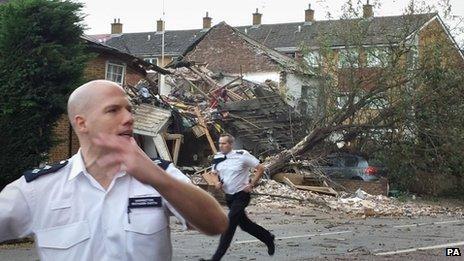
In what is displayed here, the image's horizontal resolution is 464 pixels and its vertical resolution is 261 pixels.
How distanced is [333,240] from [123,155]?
11075mm

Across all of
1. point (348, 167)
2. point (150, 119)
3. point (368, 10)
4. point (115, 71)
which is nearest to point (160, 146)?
point (150, 119)

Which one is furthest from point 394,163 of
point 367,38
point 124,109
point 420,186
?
point 124,109

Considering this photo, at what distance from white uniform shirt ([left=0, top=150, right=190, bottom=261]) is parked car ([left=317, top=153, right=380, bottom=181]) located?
2425 cm

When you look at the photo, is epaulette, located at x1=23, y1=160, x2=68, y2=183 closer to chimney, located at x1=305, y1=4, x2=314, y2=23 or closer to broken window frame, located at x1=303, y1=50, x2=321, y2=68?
broken window frame, located at x1=303, y1=50, x2=321, y2=68

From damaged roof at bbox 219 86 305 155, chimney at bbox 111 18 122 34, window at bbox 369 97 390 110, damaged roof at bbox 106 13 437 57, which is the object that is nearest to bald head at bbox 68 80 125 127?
damaged roof at bbox 106 13 437 57

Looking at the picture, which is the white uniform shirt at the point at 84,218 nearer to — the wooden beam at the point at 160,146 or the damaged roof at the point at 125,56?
the damaged roof at the point at 125,56

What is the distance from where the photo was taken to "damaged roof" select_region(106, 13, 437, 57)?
2634 cm

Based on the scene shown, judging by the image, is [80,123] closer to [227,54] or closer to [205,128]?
[205,128]

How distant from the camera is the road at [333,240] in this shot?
1054cm

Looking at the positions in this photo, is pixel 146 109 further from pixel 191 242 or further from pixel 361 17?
pixel 191 242

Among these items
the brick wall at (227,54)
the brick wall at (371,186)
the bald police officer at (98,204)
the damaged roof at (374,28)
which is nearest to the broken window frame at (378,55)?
the damaged roof at (374,28)

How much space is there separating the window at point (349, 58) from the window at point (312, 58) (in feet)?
5.36

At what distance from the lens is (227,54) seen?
46219 mm

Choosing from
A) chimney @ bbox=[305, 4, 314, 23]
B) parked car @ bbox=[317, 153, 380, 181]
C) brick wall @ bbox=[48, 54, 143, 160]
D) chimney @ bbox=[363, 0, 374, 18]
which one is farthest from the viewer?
chimney @ bbox=[305, 4, 314, 23]
